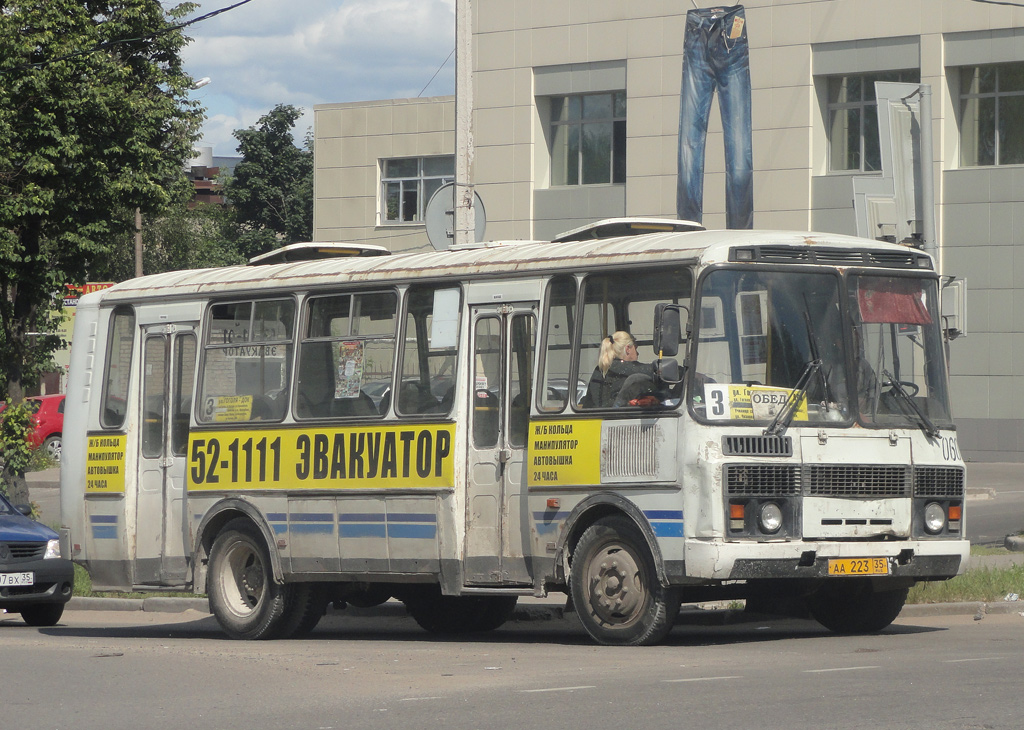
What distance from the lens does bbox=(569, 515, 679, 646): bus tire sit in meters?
10.9

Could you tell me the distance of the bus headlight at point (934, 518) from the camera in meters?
11.3

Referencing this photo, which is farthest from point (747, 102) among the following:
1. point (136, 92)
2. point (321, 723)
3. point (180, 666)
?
point (321, 723)

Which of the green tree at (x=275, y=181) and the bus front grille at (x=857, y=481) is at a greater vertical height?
the green tree at (x=275, y=181)

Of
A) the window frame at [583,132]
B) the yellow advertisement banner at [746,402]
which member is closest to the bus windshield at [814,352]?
the yellow advertisement banner at [746,402]

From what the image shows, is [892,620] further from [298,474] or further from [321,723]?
[321,723]

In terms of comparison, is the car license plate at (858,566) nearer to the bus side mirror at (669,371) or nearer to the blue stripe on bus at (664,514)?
the blue stripe on bus at (664,514)

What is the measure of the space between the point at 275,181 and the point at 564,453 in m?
60.6

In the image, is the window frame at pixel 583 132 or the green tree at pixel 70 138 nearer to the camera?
the green tree at pixel 70 138

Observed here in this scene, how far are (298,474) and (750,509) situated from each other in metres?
4.00

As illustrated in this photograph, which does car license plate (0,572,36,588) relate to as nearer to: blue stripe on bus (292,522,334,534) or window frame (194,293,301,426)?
window frame (194,293,301,426)

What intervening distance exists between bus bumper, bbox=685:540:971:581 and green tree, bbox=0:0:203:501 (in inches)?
611

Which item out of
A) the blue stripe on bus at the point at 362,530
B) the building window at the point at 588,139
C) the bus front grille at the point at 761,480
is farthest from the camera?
the building window at the point at 588,139

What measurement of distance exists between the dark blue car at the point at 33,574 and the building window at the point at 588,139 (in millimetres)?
23776

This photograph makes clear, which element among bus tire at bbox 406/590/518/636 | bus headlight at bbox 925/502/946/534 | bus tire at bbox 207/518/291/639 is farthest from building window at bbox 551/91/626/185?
bus headlight at bbox 925/502/946/534
